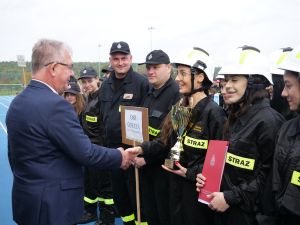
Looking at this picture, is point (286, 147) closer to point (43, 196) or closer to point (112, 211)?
point (43, 196)

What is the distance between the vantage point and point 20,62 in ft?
62.5

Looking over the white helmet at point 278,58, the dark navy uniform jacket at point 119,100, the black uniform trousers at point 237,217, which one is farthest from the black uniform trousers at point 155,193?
the white helmet at point 278,58

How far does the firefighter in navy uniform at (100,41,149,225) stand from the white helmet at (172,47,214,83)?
1.16 metres

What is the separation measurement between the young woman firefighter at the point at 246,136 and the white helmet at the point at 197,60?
1.37 ft

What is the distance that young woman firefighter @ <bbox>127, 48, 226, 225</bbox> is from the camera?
2795 millimetres

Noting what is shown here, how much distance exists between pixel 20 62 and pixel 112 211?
54.9 feet

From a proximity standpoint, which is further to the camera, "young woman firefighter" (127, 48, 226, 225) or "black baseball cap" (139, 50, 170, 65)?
"black baseball cap" (139, 50, 170, 65)

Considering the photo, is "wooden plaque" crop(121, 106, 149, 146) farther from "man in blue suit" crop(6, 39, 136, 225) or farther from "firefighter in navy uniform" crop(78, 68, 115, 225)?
"firefighter in navy uniform" crop(78, 68, 115, 225)

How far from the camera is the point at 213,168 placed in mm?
2510

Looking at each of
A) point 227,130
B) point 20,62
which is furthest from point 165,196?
point 20,62

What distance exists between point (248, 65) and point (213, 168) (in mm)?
860

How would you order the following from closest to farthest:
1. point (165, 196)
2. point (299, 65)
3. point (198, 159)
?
point (299, 65) → point (198, 159) → point (165, 196)

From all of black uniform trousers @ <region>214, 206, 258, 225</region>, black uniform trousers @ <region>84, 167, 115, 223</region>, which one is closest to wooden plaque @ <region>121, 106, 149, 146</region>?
black uniform trousers @ <region>214, 206, 258, 225</region>

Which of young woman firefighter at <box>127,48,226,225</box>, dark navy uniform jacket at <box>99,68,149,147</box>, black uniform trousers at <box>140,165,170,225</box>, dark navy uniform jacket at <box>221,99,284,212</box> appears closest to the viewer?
dark navy uniform jacket at <box>221,99,284,212</box>
